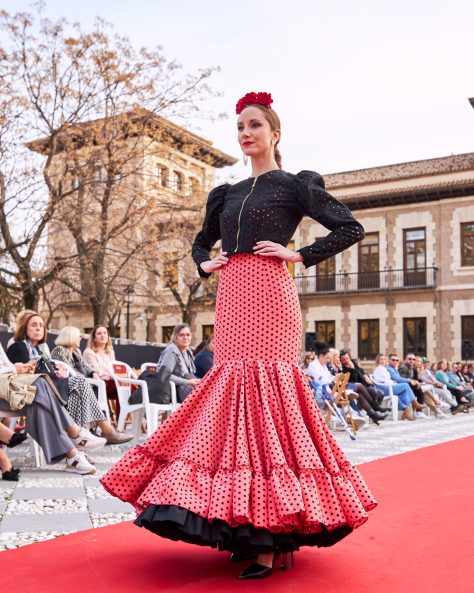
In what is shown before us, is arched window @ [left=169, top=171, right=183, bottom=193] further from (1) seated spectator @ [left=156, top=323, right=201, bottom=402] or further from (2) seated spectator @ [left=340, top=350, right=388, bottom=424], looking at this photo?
(1) seated spectator @ [left=156, top=323, right=201, bottom=402]

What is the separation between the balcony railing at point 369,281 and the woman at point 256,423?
86.4ft

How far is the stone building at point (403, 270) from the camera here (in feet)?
93.0

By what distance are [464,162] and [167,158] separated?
15.6 m

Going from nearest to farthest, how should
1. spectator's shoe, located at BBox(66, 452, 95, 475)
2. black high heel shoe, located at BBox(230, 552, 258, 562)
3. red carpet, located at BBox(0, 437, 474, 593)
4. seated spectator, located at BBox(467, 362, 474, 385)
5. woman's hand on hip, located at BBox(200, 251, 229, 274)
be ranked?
red carpet, located at BBox(0, 437, 474, 593) < black high heel shoe, located at BBox(230, 552, 258, 562) < woman's hand on hip, located at BBox(200, 251, 229, 274) < spectator's shoe, located at BBox(66, 452, 95, 475) < seated spectator, located at BBox(467, 362, 474, 385)

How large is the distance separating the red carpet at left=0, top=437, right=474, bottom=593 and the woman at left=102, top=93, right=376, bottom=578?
14 centimetres

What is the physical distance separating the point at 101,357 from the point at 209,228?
18.1 feet

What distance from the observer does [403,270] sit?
96.4 ft

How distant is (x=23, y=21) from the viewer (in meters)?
15.9

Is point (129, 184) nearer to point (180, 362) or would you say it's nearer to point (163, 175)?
point (163, 175)

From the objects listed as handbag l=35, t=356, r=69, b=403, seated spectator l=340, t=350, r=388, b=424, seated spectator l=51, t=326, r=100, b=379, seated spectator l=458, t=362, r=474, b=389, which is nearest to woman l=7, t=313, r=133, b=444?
handbag l=35, t=356, r=69, b=403

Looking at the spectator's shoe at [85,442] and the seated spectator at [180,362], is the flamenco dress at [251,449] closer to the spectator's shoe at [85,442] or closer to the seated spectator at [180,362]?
the spectator's shoe at [85,442]

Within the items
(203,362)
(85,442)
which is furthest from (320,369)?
(85,442)

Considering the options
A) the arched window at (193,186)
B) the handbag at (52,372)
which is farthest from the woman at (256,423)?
the arched window at (193,186)

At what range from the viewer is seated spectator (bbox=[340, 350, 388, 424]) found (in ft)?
39.4
